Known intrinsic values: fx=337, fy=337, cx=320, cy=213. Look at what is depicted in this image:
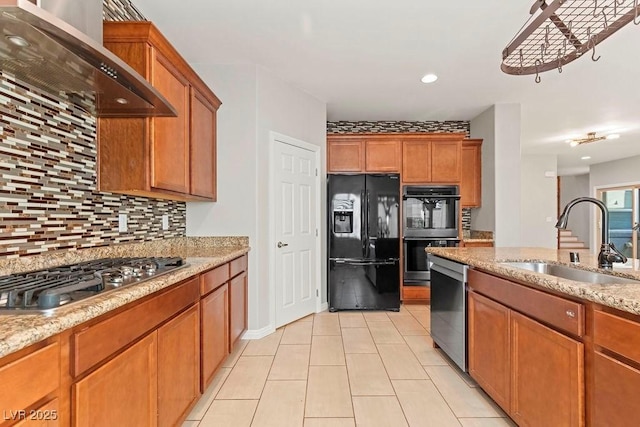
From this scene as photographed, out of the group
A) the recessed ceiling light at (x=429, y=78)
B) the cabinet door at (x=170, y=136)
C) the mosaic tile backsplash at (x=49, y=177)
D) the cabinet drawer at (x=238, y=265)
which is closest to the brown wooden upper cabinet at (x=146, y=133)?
the cabinet door at (x=170, y=136)

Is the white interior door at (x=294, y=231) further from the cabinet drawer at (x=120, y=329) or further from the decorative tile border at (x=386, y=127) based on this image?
the cabinet drawer at (x=120, y=329)

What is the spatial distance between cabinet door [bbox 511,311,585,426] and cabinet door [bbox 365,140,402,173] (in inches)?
121

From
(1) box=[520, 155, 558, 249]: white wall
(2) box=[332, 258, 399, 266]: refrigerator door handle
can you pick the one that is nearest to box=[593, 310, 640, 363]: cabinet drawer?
(2) box=[332, 258, 399, 266]: refrigerator door handle

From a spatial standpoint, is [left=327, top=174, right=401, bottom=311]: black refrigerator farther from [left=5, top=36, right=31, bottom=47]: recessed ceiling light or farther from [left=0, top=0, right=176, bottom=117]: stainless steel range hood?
[left=5, top=36, right=31, bottom=47]: recessed ceiling light

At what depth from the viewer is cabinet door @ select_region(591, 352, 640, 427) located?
1.07m

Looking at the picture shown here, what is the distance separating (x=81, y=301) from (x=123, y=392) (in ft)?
1.30

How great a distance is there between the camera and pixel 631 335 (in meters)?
1.07

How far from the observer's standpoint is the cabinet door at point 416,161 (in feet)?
15.1

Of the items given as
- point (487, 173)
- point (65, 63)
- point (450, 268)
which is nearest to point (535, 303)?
point (450, 268)

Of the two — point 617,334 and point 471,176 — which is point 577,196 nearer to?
point 471,176

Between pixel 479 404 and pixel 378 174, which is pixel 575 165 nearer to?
pixel 378 174

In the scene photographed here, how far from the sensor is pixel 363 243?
13.4 ft

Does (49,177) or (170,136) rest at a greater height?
(170,136)

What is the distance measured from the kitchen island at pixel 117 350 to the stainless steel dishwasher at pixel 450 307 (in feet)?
5.44
